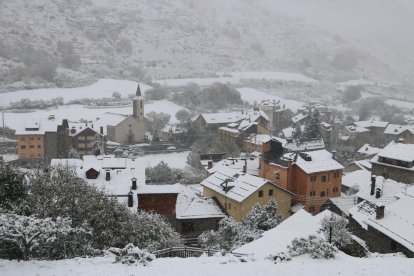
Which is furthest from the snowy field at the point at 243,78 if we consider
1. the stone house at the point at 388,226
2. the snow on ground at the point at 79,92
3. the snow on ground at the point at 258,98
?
the stone house at the point at 388,226

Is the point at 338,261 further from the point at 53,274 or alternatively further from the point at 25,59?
the point at 25,59

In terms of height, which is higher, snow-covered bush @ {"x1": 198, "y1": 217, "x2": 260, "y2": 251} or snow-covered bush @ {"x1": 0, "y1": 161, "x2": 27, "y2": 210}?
snow-covered bush @ {"x1": 0, "y1": 161, "x2": 27, "y2": 210}

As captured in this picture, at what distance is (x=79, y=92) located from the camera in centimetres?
11044

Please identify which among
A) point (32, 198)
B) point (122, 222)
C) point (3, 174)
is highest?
point (3, 174)

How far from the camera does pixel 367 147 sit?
64250 millimetres

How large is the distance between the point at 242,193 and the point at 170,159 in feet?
109

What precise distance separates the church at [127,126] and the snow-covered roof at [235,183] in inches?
1553

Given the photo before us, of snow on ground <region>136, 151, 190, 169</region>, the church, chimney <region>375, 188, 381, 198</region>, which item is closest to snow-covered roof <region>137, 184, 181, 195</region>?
chimney <region>375, 188, 381, 198</region>

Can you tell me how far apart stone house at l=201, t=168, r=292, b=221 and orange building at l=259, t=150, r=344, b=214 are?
2.46 metres

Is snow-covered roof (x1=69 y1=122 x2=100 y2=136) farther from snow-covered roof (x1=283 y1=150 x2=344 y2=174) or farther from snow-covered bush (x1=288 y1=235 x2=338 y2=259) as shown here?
snow-covered bush (x1=288 y1=235 x2=338 y2=259)

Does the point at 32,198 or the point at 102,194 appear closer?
the point at 32,198

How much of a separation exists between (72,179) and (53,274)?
6.20 meters

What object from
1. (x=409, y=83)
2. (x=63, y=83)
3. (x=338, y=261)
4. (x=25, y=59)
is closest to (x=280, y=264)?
(x=338, y=261)

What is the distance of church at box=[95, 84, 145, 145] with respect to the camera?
74875mm
